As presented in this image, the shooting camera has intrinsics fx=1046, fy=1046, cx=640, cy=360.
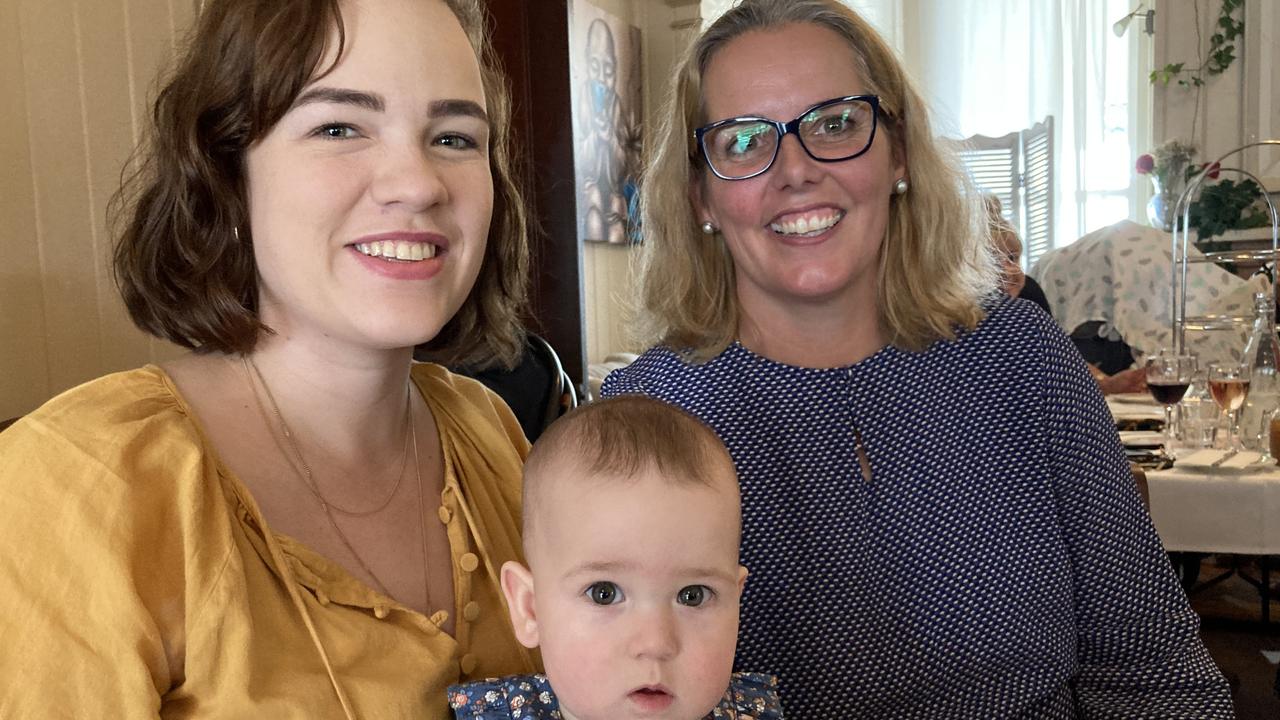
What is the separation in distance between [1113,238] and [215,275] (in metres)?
5.32

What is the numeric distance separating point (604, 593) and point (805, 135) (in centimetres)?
83

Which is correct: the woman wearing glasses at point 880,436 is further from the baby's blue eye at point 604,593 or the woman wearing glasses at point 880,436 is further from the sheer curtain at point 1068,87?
the sheer curtain at point 1068,87

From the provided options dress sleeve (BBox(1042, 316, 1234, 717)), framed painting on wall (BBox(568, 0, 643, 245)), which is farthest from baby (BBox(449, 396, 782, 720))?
framed painting on wall (BBox(568, 0, 643, 245))

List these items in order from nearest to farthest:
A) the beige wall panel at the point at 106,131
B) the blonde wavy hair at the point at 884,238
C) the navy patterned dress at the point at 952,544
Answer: the navy patterned dress at the point at 952,544
the blonde wavy hair at the point at 884,238
the beige wall panel at the point at 106,131

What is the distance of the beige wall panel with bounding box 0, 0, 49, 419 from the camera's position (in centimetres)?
207

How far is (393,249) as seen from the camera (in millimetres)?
1151

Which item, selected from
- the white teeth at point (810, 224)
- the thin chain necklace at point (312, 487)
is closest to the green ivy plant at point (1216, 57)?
the white teeth at point (810, 224)

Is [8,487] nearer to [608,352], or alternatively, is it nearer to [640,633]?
[640,633]

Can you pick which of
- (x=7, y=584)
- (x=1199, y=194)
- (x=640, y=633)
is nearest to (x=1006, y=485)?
(x=640, y=633)

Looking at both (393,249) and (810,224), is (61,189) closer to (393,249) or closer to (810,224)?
(393,249)

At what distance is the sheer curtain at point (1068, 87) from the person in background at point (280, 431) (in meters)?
6.85

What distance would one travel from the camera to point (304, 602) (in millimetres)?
1119

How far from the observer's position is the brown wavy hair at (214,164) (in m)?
1.14

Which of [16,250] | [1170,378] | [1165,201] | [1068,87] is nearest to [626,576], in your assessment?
[16,250]
